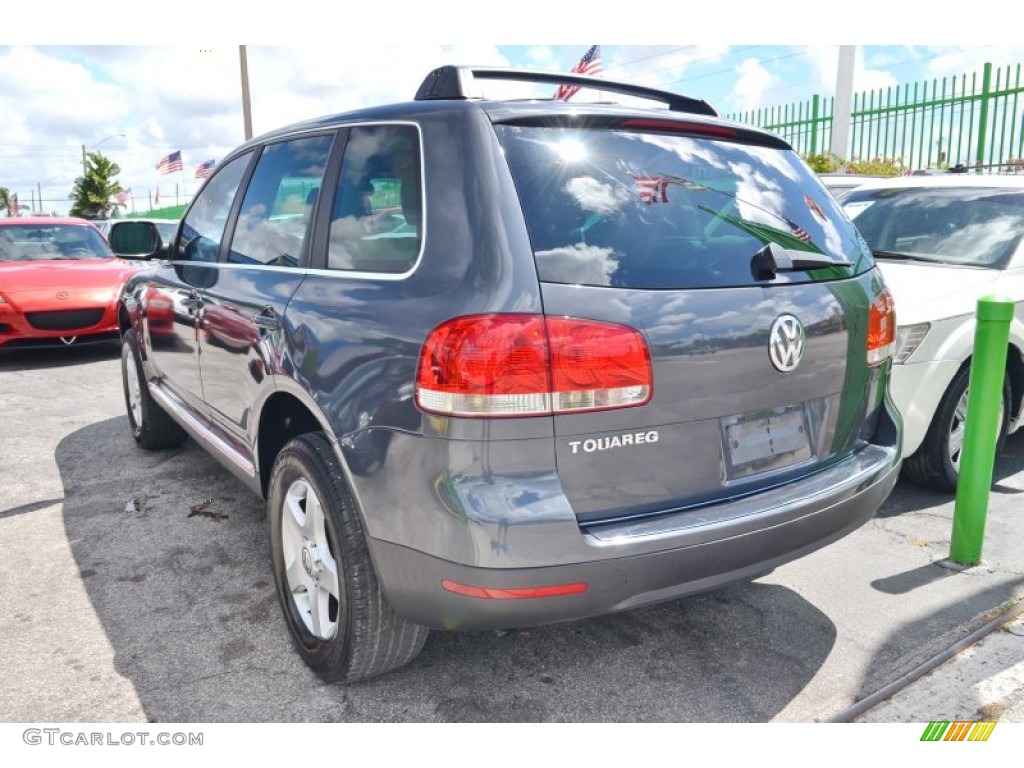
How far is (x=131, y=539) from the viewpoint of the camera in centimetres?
384

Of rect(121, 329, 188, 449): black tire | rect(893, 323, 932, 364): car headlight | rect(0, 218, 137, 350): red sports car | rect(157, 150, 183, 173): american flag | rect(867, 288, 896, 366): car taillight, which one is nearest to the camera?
rect(867, 288, 896, 366): car taillight

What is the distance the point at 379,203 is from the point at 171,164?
36.6 m

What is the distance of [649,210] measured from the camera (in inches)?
90.6

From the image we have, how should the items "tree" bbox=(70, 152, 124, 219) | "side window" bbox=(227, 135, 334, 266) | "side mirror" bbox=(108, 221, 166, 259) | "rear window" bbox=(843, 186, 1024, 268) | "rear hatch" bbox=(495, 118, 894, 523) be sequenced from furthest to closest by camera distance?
"tree" bbox=(70, 152, 124, 219)
"rear window" bbox=(843, 186, 1024, 268)
"side mirror" bbox=(108, 221, 166, 259)
"side window" bbox=(227, 135, 334, 266)
"rear hatch" bbox=(495, 118, 894, 523)

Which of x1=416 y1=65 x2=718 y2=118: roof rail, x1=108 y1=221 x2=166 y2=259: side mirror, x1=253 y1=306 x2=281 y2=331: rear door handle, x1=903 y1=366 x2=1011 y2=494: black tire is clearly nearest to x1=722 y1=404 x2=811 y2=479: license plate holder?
x1=416 y1=65 x2=718 y2=118: roof rail

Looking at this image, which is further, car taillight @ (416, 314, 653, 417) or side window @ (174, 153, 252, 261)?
side window @ (174, 153, 252, 261)

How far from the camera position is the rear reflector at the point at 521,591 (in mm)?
2053

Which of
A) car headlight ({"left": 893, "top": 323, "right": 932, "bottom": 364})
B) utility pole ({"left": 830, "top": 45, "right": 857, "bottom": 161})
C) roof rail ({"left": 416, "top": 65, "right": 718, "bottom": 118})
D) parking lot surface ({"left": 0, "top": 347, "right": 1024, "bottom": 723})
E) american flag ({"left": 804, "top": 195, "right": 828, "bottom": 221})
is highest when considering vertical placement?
utility pole ({"left": 830, "top": 45, "right": 857, "bottom": 161})

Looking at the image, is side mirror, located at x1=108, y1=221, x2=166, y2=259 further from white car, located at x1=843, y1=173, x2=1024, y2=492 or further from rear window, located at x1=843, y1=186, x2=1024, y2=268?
rear window, located at x1=843, y1=186, x2=1024, y2=268

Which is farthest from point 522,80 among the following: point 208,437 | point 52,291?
point 52,291

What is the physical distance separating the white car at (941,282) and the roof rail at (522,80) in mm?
1574

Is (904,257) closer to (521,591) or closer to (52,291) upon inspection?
(521,591)

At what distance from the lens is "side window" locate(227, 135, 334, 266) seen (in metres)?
2.91

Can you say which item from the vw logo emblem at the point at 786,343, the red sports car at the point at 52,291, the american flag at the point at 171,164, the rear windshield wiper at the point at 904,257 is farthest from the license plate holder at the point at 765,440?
the american flag at the point at 171,164
